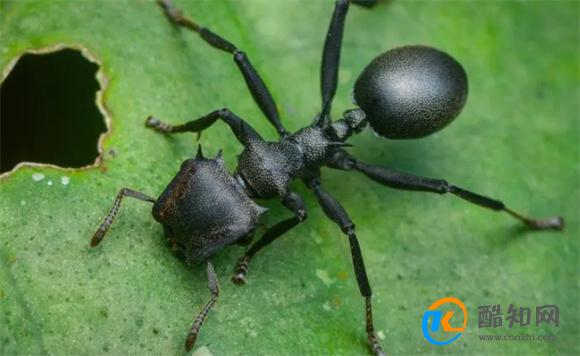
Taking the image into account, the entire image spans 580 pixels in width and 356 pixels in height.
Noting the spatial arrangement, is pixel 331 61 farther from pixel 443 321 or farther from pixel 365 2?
pixel 443 321

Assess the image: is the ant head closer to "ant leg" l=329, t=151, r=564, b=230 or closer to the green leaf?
"ant leg" l=329, t=151, r=564, b=230

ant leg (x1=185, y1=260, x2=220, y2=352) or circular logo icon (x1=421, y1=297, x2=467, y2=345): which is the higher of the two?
ant leg (x1=185, y1=260, x2=220, y2=352)

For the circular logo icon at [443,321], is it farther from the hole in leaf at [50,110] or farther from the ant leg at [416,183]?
the hole in leaf at [50,110]

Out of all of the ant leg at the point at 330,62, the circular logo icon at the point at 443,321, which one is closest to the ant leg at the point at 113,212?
the ant leg at the point at 330,62

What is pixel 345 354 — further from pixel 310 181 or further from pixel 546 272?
pixel 546 272

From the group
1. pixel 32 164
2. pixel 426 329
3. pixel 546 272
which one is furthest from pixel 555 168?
pixel 32 164

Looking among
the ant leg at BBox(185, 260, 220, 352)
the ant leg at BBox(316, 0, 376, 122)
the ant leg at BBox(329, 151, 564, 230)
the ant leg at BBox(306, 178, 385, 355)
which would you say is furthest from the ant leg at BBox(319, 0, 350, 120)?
the ant leg at BBox(185, 260, 220, 352)

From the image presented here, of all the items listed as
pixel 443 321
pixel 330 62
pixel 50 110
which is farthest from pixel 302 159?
pixel 50 110
